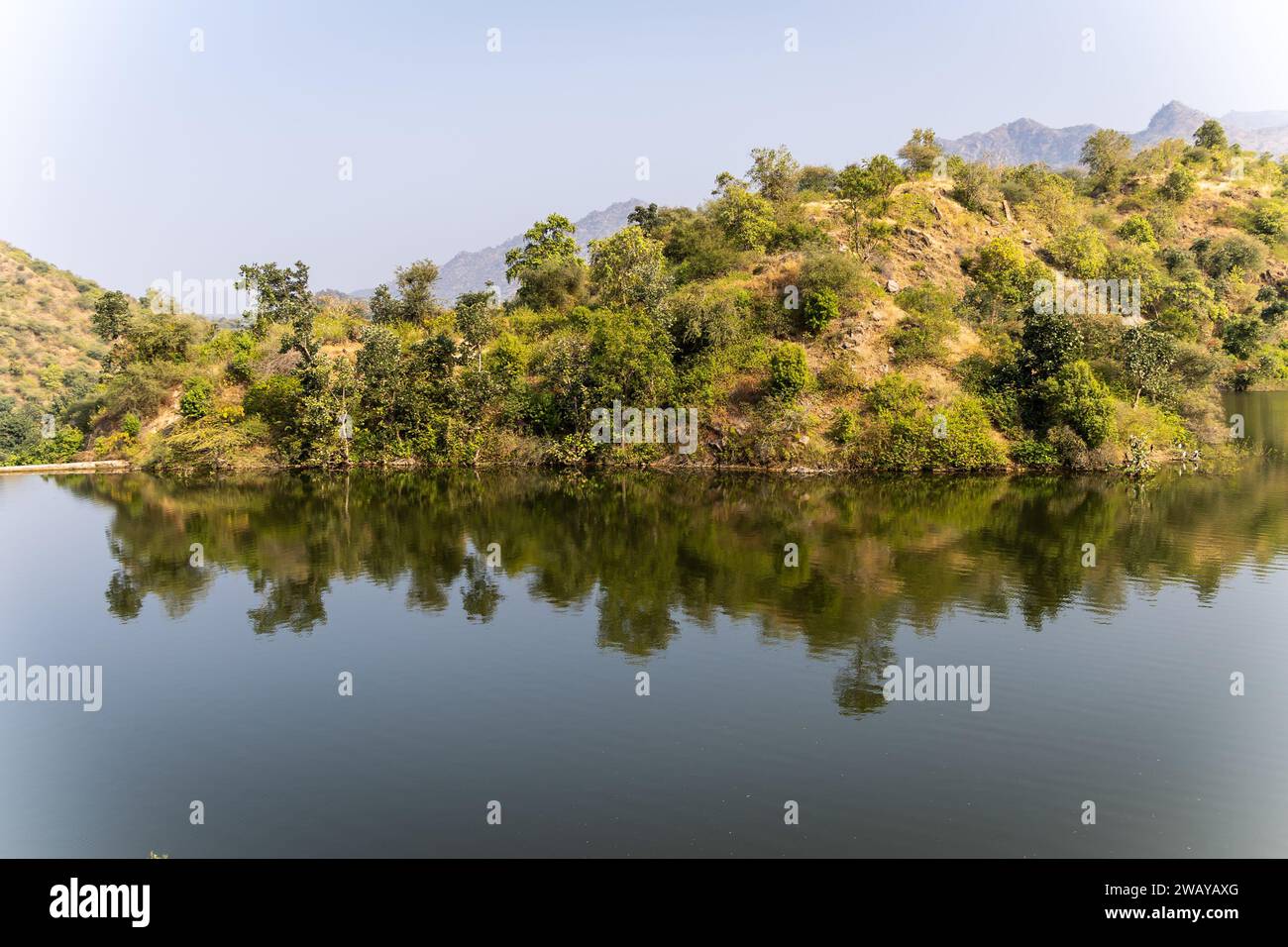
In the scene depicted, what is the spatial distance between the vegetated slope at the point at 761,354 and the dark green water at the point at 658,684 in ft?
36.9

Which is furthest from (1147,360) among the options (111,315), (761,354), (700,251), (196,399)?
(111,315)

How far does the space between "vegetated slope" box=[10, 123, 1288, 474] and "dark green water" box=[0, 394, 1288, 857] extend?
36.9ft

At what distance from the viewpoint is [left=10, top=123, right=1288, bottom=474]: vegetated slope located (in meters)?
49.4

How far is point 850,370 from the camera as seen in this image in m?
52.6

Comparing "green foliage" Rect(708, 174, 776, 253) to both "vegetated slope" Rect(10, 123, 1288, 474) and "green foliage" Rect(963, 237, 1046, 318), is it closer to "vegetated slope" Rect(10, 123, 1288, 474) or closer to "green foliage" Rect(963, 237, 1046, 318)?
"vegetated slope" Rect(10, 123, 1288, 474)

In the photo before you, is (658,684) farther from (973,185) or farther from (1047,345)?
(973,185)

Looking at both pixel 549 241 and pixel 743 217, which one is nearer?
pixel 743 217

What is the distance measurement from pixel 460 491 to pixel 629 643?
25.6m

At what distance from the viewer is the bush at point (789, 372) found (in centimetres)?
5003

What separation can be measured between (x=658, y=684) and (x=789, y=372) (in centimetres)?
3215

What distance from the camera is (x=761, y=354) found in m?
54.2

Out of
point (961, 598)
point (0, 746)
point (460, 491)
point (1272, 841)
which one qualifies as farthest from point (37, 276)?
point (1272, 841)

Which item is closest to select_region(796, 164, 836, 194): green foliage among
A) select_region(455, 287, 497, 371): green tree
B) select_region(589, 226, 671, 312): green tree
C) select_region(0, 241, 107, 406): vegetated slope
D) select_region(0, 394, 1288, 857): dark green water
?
select_region(589, 226, 671, 312): green tree
